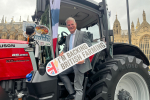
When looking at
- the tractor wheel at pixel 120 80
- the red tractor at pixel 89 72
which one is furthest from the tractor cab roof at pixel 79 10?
the tractor wheel at pixel 120 80

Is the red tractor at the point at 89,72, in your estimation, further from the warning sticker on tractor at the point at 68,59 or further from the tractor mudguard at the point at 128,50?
the warning sticker on tractor at the point at 68,59

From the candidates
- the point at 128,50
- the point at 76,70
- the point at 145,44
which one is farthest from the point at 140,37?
the point at 76,70

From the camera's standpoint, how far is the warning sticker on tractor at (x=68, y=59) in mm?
1800

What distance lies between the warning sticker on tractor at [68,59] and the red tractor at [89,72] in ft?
0.42

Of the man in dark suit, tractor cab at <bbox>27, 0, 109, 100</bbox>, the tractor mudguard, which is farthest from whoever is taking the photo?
the tractor mudguard

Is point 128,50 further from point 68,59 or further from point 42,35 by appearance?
point 42,35

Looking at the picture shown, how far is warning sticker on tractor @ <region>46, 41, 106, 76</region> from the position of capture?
5.90ft

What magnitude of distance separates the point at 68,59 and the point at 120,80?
1.10 m

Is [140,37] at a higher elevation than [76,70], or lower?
higher

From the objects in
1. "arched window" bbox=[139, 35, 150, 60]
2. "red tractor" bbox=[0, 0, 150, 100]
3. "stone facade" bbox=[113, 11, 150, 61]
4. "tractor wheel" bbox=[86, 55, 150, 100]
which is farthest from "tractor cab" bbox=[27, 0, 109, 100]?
"arched window" bbox=[139, 35, 150, 60]

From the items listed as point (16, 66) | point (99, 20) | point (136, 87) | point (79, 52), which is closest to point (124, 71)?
point (136, 87)

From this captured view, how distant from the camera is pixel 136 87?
2.51 meters

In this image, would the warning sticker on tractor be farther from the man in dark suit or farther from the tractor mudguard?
the tractor mudguard

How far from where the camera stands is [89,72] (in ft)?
7.29
